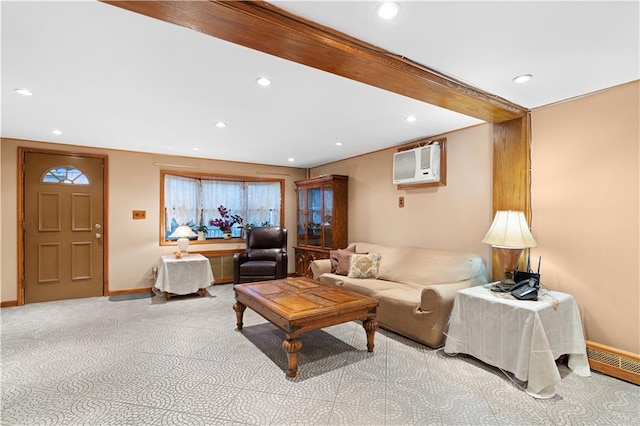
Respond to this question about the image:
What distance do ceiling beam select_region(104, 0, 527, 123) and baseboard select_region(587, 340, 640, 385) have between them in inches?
87.7

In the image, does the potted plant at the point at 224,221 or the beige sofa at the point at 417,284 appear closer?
the beige sofa at the point at 417,284

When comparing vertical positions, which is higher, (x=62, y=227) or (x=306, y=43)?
(x=306, y=43)

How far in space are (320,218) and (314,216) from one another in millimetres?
194

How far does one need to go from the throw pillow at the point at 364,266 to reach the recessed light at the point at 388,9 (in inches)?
119

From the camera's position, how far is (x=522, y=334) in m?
2.26

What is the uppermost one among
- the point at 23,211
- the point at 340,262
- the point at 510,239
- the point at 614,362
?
the point at 23,211

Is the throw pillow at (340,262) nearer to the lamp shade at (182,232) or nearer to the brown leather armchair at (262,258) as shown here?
the brown leather armchair at (262,258)

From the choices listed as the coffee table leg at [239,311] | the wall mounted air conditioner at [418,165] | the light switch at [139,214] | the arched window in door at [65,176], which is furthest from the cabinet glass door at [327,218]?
the arched window in door at [65,176]

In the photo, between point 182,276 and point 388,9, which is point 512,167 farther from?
point 182,276

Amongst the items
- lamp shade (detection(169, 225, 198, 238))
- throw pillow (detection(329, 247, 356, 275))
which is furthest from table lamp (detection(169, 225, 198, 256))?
throw pillow (detection(329, 247, 356, 275))

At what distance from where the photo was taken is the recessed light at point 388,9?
1.48 meters

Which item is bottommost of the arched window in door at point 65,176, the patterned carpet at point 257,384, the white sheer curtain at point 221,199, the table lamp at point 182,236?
the patterned carpet at point 257,384

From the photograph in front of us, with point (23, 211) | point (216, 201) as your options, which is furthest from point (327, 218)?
point (23, 211)

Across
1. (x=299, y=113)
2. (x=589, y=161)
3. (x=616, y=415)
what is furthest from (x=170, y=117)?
(x=616, y=415)
